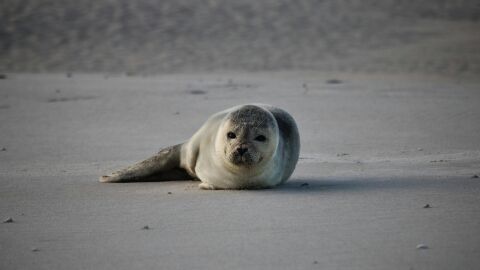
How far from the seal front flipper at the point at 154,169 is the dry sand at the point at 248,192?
5.6 inches

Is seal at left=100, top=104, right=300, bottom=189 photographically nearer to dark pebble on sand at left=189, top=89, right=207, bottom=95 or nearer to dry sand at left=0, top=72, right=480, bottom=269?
dry sand at left=0, top=72, right=480, bottom=269

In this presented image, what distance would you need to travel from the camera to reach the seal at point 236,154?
604 centimetres

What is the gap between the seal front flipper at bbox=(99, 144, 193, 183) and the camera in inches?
269

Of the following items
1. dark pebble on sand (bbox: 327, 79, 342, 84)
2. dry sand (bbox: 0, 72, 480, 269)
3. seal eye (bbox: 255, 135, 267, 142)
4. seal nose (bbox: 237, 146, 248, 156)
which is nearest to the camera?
dry sand (bbox: 0, 72, 480, 269)

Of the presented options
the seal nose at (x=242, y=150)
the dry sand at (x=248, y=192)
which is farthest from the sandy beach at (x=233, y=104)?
the seal nose at (x=242, y=150)

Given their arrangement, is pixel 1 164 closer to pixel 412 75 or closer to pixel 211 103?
pixel 211 103

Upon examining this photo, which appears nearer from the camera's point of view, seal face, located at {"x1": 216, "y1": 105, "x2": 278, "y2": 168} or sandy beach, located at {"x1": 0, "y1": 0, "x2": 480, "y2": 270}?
sandy beach, located at {"x1": 0, "y1": 0, "x2": 480, "y2": 270}

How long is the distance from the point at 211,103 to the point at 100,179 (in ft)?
15.6

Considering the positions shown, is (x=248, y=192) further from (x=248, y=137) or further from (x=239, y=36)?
Answer: (x=239, y=36)

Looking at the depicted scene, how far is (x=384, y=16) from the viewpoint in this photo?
2277cm

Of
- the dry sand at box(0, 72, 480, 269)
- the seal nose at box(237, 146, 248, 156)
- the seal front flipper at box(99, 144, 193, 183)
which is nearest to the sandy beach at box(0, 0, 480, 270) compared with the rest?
the dry sand at box(0, 72, 480, 269)

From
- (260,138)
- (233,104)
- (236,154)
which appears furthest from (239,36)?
(236,154)

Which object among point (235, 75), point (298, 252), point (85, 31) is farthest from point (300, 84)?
point (298, 252)

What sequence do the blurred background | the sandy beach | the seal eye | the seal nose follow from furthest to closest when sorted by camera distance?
the blurred background
the seal eye
the seal nose
the sandy beach
